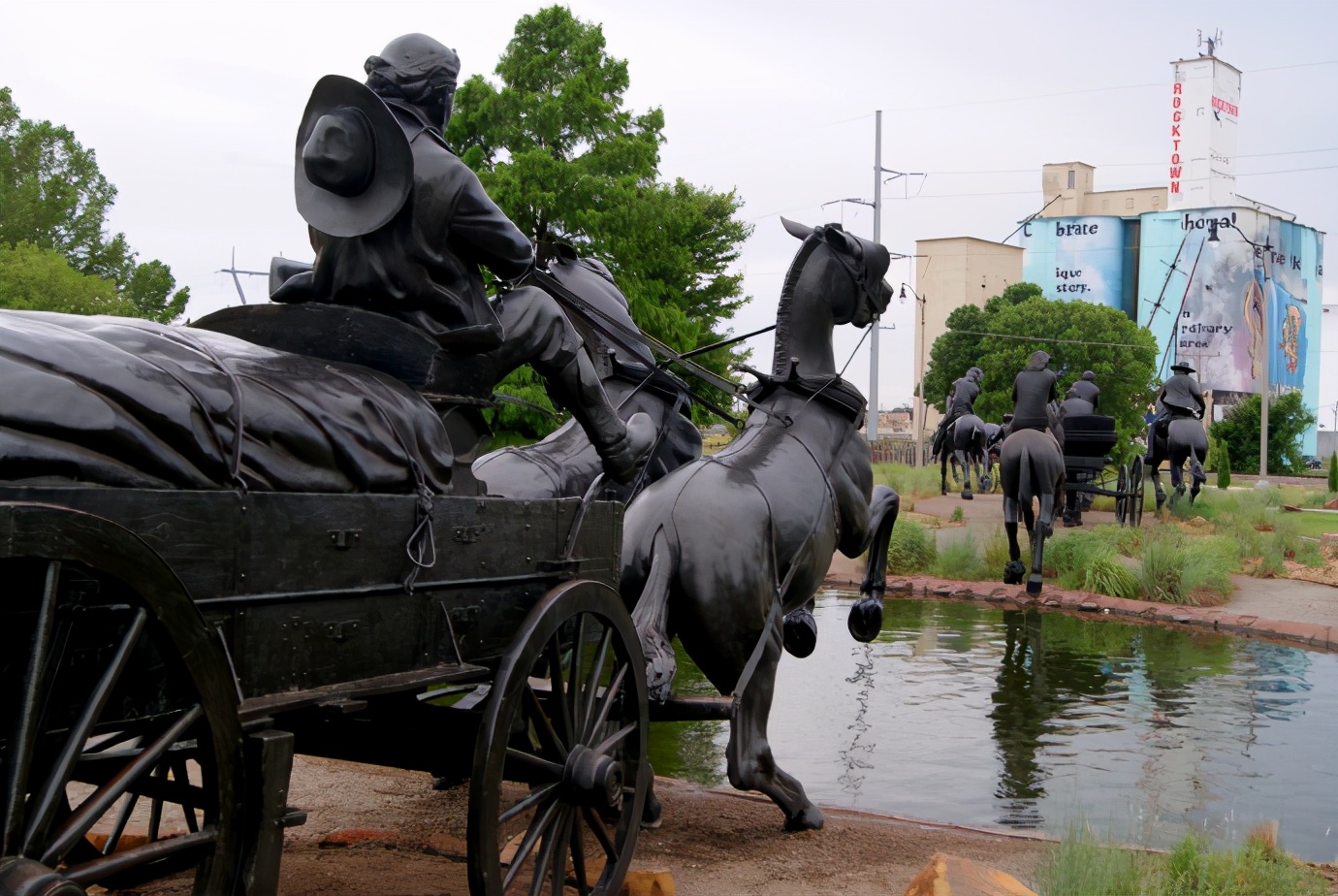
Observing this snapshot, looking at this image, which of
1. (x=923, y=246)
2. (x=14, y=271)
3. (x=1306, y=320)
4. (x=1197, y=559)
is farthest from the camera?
(x=923, y=246)

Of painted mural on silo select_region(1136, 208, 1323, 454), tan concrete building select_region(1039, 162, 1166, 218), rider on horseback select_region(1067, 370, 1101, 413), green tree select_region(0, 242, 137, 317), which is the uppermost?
tan concrete building select_region(1039, 162, 1166, 218)

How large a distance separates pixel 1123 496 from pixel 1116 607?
6876mm

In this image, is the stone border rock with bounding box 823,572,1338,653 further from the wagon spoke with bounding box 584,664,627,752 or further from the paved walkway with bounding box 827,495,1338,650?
the wagon spoke with bounding box 584,664,627,752

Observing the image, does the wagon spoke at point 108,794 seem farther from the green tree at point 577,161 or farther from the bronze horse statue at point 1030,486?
the green tree at point 577,161

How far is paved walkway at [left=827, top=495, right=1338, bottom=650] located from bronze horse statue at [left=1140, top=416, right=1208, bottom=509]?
6143 millimetres

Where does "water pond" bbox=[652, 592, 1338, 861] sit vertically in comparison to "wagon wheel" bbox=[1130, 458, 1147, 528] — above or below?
below

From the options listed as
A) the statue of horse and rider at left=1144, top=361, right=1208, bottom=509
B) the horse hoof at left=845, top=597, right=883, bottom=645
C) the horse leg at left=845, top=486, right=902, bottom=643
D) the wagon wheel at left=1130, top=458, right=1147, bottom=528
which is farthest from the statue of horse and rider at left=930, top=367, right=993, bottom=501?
the horse hoof at left=845, top=597, right=883, bottom=645

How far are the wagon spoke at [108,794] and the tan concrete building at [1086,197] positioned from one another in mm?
86796

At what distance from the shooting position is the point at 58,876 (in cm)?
221

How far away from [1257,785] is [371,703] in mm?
5001

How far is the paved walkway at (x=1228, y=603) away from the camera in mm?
11438

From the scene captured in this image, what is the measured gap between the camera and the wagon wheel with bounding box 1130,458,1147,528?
18.9 metres

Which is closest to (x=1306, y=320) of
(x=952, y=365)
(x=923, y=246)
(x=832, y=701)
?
(x=923, y=246)

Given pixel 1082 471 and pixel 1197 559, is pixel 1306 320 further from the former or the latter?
pixel 1197 559
